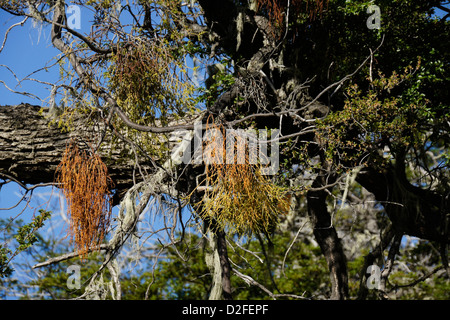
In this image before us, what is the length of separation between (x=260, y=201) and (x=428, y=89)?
177 cm

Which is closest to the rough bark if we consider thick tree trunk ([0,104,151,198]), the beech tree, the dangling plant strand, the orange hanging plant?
the beech tree

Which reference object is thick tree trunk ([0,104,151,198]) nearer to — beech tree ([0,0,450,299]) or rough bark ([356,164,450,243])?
beech tree ([0,0,450,299])

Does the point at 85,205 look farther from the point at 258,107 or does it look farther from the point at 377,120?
the point at 377,120

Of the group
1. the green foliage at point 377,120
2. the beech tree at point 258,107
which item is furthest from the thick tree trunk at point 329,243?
the green foliage at point 377,120

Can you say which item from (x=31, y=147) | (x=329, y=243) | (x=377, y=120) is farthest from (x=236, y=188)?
(x=31, y=147)

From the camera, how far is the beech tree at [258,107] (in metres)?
3.52

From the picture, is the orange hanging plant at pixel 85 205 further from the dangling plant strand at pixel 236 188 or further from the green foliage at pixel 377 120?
the green foliage at pixel 377 120

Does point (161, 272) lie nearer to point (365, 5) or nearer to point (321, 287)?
point (321, 287)

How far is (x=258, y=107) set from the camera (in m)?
3.65

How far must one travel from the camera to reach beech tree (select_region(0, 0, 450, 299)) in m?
3.52

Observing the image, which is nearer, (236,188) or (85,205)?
(85,205)

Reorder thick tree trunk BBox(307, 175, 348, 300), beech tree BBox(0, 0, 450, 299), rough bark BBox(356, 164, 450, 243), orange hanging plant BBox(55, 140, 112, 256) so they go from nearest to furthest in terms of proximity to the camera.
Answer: orange hanging plant BBox(55, 140, 112, 256) < beech tree BBox(0, 0, 450, 299) < rough bark BBox(356, 164, 450, 243) < thick tree trunk BBox(307, 175, 348, 300)

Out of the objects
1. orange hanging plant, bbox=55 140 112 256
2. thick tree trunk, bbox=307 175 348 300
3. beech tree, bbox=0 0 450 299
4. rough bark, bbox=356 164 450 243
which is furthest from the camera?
thick tree trunk, bbox=307 175 348 300
